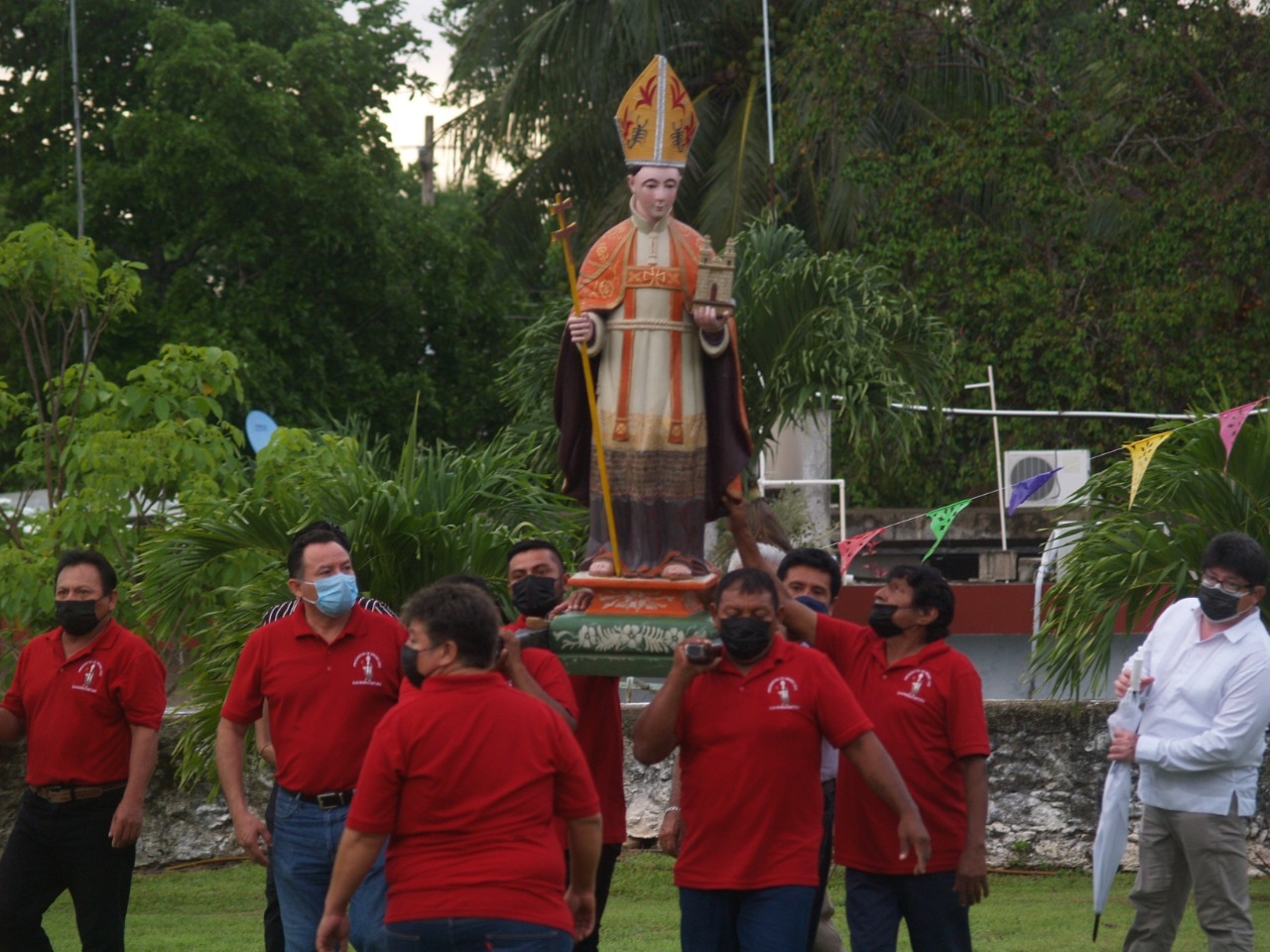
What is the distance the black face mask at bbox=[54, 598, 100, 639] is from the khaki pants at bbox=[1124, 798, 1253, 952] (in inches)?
156

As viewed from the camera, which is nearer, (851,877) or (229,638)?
(851,877)

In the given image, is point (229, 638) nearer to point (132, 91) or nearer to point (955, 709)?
point (955, 709)

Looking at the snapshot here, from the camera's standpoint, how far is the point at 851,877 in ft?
18.5

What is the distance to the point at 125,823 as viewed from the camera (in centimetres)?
622

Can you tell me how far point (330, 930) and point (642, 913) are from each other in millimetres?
4872

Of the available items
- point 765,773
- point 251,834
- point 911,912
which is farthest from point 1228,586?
point 251,834

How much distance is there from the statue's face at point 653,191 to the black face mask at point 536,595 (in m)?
1.38

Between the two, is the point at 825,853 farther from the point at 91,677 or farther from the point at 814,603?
the point at 91,677

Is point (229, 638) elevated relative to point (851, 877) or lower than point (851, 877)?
elevated

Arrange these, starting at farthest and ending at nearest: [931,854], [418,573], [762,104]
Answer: [762,104] < [418,573] < [931,854]

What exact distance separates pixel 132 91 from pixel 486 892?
64.2 ft

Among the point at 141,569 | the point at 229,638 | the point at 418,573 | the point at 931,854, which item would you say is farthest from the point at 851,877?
the point at 141,569

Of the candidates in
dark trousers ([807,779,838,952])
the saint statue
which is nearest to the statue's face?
the saint statue

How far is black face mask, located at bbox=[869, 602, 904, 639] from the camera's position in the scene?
5.64 metres
